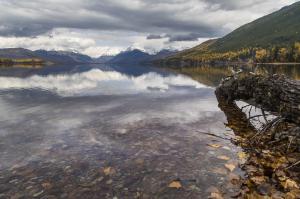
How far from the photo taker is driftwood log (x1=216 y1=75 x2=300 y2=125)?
14.9m

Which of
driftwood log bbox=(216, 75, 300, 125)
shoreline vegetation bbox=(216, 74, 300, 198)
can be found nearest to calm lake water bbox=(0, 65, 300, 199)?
shoreline vegetation bbox=(216, 74, 300, 198)

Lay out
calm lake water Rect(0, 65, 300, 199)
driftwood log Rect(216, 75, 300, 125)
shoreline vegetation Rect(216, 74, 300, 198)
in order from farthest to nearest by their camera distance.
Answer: driftwood log Rect(216, 75, 300, 125)
calm lake water Rect(0, 65, 300, 199)
shoreline vegetation Rect(216, 74, 300, 198)

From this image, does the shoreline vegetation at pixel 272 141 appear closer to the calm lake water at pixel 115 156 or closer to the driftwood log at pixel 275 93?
the driftwood log at pixel 275 93

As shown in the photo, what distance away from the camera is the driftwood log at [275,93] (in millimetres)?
14914

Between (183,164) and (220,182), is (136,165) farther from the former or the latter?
(220,182)

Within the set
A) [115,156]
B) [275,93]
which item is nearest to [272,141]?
[275,93]

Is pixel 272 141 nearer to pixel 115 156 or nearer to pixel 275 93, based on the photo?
pixel 275 93

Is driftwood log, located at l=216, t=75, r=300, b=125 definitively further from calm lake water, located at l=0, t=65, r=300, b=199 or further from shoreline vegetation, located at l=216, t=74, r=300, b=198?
calm lake water, located at l=0, t=65, r=300, b=199

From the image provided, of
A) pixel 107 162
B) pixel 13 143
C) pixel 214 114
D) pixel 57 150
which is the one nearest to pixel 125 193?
pixel 107 162

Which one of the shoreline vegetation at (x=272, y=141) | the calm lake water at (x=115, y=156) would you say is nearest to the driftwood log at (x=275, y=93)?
the shoreline vegetation at (x=272, y=141)

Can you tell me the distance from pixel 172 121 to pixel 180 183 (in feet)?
38.4

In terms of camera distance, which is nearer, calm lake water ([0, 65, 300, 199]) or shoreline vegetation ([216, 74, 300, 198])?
shoreline vegetation ([216, 74, 300, 198])

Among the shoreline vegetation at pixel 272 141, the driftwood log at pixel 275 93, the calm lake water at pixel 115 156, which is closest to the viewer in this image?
the shoreline vegetation at pixel 272 141

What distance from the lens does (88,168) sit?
1255cm
